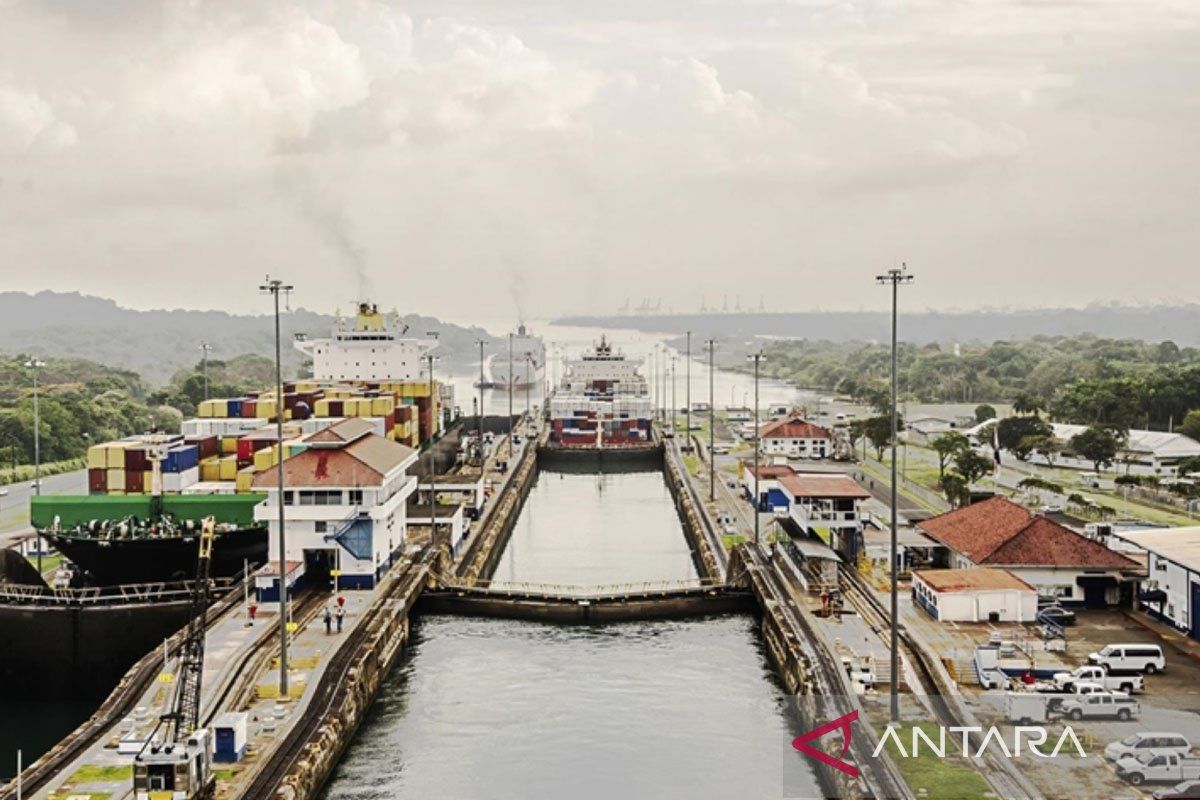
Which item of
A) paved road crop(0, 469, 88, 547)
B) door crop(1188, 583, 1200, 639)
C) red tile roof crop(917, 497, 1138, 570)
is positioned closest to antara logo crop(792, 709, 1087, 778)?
door crop(1188, 583, 1200, 639)

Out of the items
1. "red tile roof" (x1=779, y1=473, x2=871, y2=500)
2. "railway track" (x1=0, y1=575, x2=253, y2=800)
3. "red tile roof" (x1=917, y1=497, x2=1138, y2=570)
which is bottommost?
"railway track" (x1=0, y1=575, x2=253, y2=800)

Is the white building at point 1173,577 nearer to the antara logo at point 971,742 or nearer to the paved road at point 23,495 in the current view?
the antara logo at point 971,742

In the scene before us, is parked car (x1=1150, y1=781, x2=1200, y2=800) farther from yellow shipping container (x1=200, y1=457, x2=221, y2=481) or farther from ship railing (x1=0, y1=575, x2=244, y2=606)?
yellow shipping container (x1=200, y1=457, x2=221, y2=481)

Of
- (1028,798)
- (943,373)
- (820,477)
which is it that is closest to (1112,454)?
(820,477)

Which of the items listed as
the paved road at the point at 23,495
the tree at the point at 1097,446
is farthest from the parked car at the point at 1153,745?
the tree at the point at 1097,446

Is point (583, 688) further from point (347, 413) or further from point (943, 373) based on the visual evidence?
point (943, 373)

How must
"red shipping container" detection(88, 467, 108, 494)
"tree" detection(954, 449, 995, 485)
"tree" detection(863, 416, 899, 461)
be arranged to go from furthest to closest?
"tree" detection(863, 416, 899, 461)
"tree" detection(954, 449, 995, 485)
"red shipping container" detection(88, 467, 108, 494)

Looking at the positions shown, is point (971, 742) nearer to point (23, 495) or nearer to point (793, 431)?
point (793, 431)
